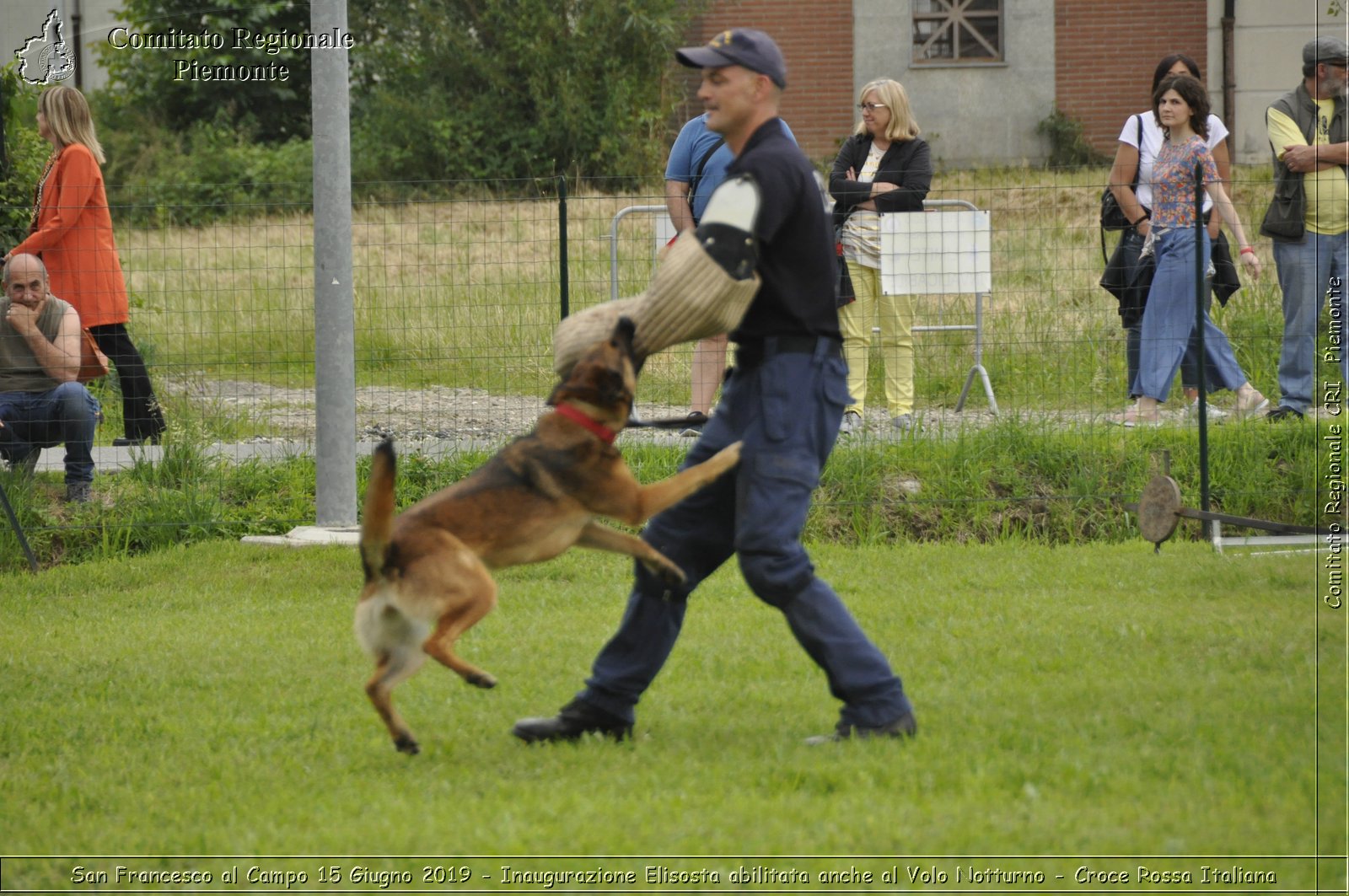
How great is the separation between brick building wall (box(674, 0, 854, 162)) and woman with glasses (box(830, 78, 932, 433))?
556 inches

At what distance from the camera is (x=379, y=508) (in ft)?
13.2

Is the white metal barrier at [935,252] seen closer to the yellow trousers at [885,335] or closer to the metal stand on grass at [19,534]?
the yellow trousers at [885,335]

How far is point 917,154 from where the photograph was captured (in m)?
9.15

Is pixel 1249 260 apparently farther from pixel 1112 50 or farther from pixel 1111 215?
pixel 1112 50

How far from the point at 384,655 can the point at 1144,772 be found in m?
2.18

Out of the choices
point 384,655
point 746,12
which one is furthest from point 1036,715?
point 746,12

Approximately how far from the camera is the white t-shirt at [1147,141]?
8703 mm

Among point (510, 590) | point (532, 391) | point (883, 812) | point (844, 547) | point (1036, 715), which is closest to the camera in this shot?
point (883, 812)

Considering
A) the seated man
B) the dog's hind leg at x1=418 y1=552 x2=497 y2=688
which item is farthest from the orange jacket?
the dog's hind leg at x1=418 y1=552 x2=497 y2=688

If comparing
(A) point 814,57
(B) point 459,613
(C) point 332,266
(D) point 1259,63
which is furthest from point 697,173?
(D) point 1259,63

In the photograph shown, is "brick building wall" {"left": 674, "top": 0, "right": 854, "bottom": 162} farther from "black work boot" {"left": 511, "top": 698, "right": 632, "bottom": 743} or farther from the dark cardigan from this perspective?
"black work boot" {"left": 511, "top": 698, "right": 632, "bottom": 743}

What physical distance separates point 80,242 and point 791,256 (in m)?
5.91

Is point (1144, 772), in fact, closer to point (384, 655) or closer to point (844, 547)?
point (384, 655)

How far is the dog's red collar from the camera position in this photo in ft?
14.3
